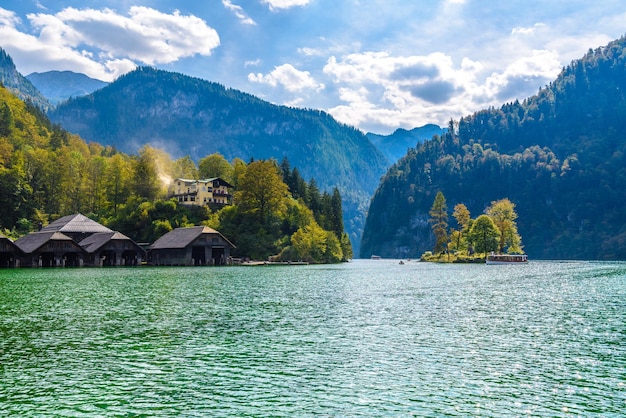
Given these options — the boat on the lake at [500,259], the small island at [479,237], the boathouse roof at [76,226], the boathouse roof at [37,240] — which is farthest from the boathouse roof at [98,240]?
the boat on the lake at [500,259]

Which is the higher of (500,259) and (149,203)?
(149,203)

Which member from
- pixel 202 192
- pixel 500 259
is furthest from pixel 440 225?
pixel 202 192

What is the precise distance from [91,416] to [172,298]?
102ft

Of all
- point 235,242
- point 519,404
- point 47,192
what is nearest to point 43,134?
point 47,192

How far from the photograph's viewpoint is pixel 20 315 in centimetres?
3397

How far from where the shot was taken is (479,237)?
140 m

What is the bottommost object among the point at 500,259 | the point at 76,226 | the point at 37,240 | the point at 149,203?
the point at 500,259

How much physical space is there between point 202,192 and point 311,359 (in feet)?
422

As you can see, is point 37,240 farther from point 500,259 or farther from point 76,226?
point 500,259

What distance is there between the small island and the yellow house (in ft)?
203

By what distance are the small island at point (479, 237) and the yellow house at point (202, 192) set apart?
6194 centimetres

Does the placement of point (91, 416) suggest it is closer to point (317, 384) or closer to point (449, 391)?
point (317, 384)

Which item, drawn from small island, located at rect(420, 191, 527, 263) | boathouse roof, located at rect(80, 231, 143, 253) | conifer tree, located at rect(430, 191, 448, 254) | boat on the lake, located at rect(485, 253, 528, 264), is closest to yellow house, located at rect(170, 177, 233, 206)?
→ boathouse roof, located at rect(80, 231, 143, 253)

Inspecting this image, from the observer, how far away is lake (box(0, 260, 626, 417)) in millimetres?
15977
